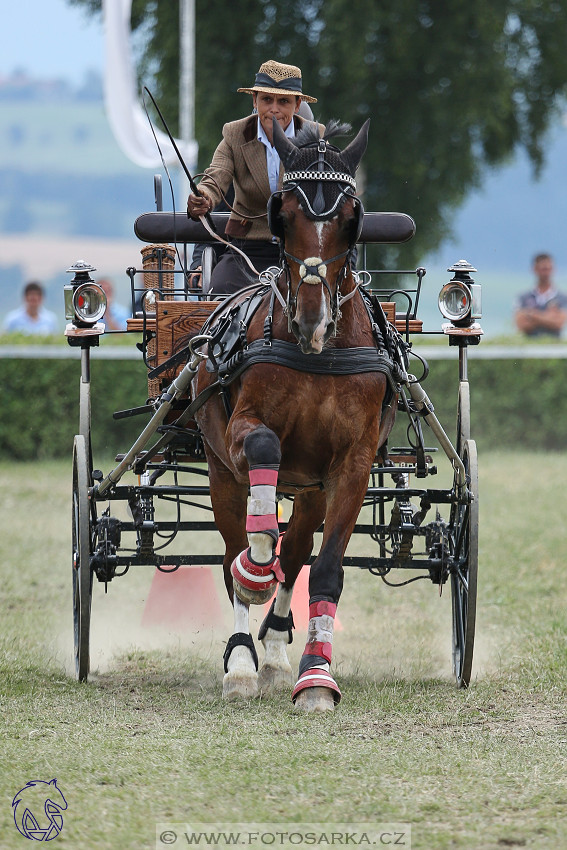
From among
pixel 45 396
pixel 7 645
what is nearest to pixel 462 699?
pixel 7 645

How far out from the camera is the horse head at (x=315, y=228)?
489 cm

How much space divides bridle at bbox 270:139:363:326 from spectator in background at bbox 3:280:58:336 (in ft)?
37.9

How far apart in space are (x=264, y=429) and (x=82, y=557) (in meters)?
1.47

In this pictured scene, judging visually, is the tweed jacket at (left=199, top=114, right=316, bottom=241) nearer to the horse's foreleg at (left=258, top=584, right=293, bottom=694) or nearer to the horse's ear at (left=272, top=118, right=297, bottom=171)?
the horse's ear at (left=272, top=118, right=297, bottom=171)

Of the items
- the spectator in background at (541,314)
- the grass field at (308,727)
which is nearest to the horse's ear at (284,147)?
the grass field at (308,727)

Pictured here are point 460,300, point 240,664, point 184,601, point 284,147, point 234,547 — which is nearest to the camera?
point 284,147

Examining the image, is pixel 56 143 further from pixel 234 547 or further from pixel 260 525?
pixel 260 525

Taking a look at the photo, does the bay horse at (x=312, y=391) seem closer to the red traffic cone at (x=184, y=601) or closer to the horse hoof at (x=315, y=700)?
the horse hoof at (x=315, y=700)

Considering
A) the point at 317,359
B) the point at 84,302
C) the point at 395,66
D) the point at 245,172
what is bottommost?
the point at 317,359

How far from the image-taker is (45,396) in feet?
48.5

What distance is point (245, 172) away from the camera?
6.51 metres

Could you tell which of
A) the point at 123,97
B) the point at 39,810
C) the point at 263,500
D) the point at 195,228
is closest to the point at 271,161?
the point at 195,228

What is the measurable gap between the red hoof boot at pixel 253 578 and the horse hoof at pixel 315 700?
1.46ft

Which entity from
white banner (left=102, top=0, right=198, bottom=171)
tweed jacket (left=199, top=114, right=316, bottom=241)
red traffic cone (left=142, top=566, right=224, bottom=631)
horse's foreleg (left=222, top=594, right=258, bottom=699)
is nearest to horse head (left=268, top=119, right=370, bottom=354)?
tweed jacket (left=199, top=114, right=316, bottom=241)
